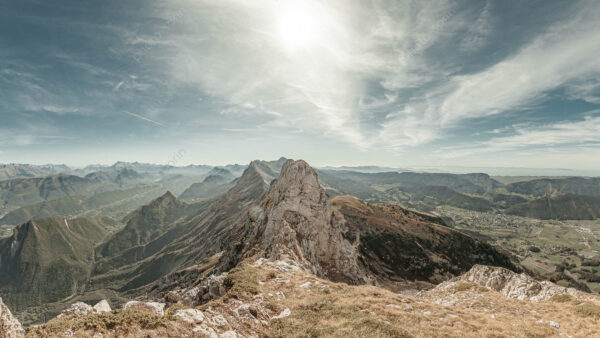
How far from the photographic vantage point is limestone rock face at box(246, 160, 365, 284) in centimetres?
5153

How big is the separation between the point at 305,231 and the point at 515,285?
1764 inches

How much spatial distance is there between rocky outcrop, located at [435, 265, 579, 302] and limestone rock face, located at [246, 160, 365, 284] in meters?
26.3

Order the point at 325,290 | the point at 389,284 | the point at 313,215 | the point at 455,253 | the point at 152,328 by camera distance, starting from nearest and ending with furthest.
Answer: the point at 152,328 → the point at 325,290 → the point at 313,215 → the point at 389,284 → the point at 455,253

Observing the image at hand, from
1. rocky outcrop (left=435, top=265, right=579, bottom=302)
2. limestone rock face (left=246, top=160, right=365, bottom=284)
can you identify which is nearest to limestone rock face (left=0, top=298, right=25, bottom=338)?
limestone rock face (left=246, top=160, right=365, bottom=284)

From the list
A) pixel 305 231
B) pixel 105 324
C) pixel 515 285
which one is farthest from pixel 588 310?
pixel 305 231

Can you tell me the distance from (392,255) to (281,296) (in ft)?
352

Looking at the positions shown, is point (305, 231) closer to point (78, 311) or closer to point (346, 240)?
point (346, 240)

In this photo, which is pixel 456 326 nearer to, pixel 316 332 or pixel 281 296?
pixel 316 332

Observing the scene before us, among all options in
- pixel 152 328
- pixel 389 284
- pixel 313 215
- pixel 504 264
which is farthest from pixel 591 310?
pixel 504 264

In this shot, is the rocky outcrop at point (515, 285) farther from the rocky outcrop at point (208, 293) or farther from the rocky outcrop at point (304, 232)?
the rocky outcrop at point (208, 293)

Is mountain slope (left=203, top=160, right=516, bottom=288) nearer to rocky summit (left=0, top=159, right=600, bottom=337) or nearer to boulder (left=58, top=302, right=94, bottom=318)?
rocky summit (left=0, top=159, right=600, bottom=337)

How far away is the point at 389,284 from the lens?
92625 millimetres

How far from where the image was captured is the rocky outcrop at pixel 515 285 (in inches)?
1432

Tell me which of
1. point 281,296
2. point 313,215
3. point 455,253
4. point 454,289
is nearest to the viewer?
point 281,296
